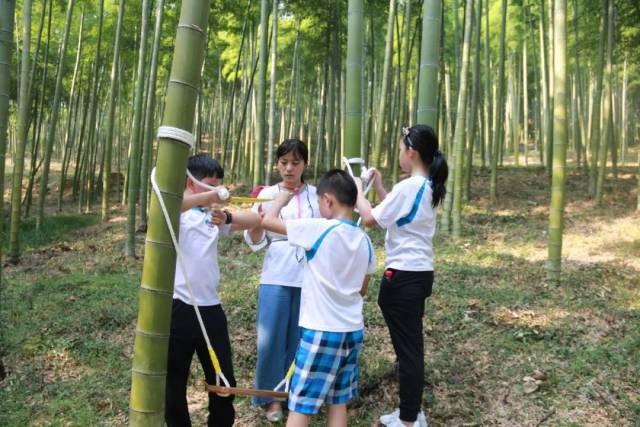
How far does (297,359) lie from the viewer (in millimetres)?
1952

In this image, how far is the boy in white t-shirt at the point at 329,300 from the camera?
1.92 m

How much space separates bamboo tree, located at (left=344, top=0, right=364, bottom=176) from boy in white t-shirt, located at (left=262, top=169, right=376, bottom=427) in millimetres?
763

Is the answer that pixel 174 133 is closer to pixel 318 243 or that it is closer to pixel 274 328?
pixel 318 243

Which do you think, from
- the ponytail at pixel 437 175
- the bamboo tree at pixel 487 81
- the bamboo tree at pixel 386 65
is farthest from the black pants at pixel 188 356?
the bamboo tree at pixel 487 81

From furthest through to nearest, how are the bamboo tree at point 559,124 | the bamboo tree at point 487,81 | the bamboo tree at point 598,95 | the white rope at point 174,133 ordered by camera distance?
1. the bamboo tree at point 487,81
2. the bamboo tree at point 598,95
3. the bamboo tree at point 559,124
4. the white rope at point 174,133

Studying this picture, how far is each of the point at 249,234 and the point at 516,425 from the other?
5.58ft

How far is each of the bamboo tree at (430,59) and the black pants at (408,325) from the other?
1030 mm

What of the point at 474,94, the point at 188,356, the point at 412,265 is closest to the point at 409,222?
the point at 412,265

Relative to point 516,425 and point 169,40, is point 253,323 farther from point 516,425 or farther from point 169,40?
point 169,40

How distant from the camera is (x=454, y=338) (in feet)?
11.9

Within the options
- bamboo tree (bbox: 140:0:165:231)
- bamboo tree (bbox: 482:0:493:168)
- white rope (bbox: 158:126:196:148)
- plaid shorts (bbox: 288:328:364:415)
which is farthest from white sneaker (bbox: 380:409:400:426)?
bamboo tree (bbox: 482:0:493:168)

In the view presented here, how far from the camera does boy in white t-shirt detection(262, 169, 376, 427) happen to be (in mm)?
1924

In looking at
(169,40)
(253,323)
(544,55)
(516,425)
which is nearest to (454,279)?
(253,323)

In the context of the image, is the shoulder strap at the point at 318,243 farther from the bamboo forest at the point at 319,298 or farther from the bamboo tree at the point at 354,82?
the bamboo tree at the point at 354,82
